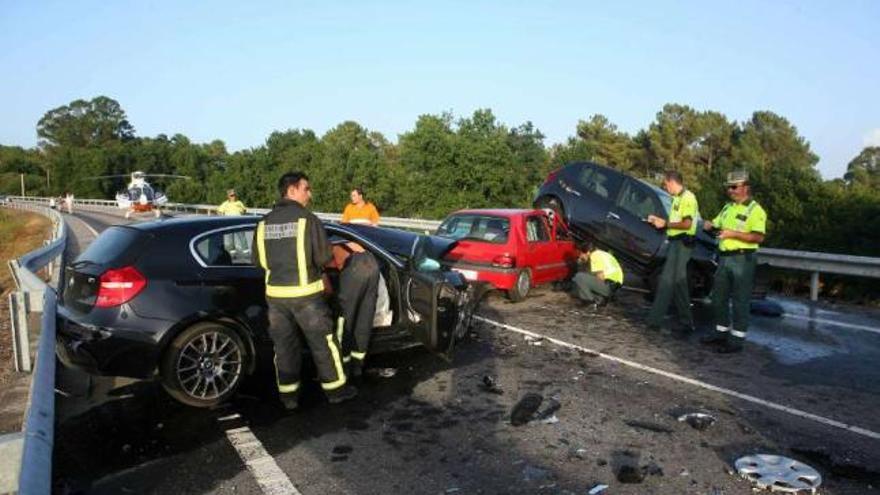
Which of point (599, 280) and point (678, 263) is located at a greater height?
point (678, 263)

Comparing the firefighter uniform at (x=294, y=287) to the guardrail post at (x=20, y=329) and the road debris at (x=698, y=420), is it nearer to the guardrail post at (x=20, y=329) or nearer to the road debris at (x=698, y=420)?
the guardrail post at (x=20, y=329)

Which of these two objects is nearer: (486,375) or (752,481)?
(752,481)

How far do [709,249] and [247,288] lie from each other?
738 centimetres

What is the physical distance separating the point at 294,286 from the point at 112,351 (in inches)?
56.7

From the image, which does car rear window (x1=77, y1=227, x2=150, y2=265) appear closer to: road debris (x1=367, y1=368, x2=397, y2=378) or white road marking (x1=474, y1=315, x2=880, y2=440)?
road debris (x1=367, y1=368, x2=397, y2=378)

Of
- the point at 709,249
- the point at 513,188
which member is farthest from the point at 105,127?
the point at 709,249

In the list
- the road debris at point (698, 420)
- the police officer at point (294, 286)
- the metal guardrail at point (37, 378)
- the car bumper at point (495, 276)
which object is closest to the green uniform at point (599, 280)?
the car bumper at point (495, 276)

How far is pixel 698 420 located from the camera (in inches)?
195

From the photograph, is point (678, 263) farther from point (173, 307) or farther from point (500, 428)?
point (173, 307)

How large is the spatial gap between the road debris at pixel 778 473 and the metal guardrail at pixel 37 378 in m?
3.69

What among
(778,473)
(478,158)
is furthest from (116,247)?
(478,158)

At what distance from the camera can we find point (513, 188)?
2079 inches

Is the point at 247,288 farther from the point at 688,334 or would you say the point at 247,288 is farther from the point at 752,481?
the point at 688,334

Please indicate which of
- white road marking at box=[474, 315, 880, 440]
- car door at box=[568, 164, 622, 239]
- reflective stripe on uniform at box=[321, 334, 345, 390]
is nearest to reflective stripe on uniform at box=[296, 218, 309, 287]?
reflective stripe on uniform at box=[321, 334, 345, 390]
